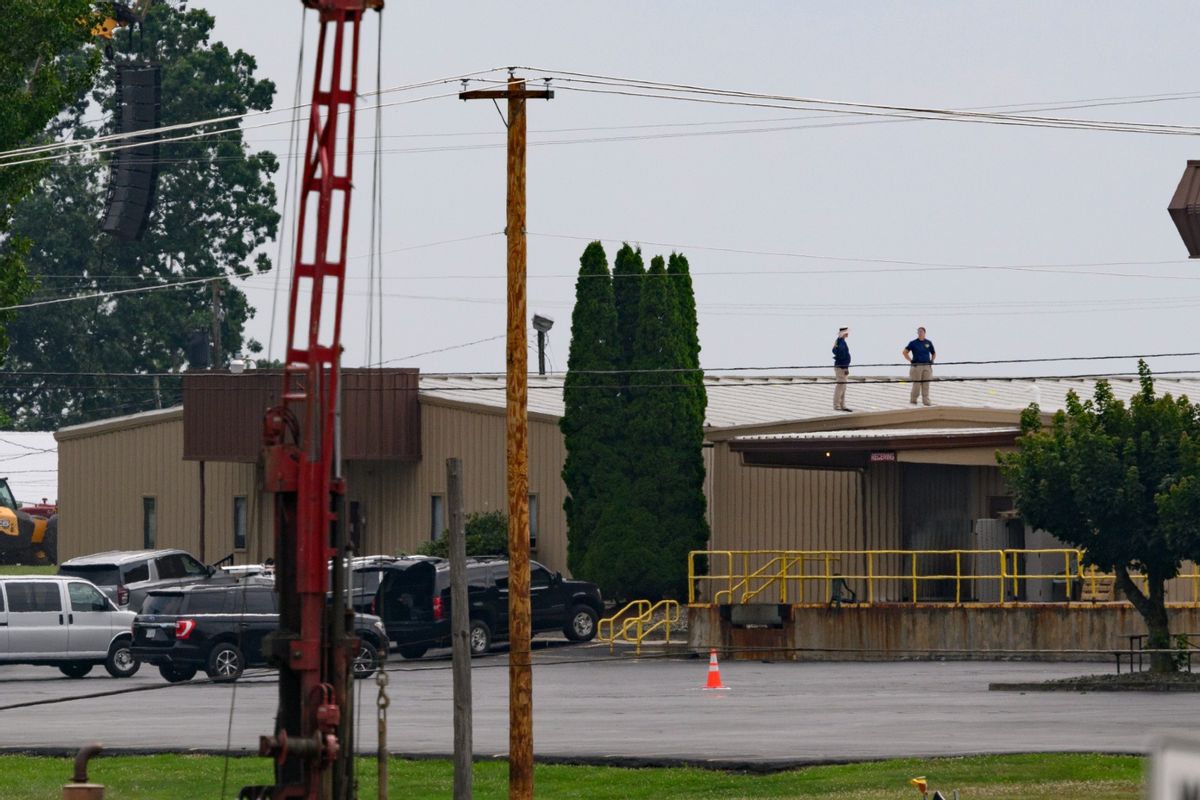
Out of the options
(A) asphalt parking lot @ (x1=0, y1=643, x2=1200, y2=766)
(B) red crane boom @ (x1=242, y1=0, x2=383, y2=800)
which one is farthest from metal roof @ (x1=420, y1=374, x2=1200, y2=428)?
(B) red crane boom @ (x1=242, y1=0, x2=383, y2=800)

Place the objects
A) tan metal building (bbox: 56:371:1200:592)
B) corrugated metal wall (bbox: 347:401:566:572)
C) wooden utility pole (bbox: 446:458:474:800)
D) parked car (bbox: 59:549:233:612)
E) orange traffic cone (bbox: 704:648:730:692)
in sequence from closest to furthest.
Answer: wooden utility pole (bbox: 446:458:474:800) → orange traffic cone (bbox: 704:648:730:692) → parked car (bbox: 59:549:233:612) → tan metal building (bbox: 56:371:1200:592) → corrugated metal wall (bbox: 347:401:566:572)

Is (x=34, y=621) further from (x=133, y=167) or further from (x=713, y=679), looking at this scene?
(x=133, y=167)

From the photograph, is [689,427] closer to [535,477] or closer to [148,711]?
[535,477]

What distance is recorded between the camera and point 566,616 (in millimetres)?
40969

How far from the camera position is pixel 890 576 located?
4191cm

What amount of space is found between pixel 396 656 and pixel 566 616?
137 inches

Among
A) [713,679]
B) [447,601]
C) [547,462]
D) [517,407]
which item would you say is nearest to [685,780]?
[517,407]

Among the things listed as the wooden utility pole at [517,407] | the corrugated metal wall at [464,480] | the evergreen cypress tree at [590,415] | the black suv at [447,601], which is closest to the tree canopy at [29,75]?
the black suv at [447,601]

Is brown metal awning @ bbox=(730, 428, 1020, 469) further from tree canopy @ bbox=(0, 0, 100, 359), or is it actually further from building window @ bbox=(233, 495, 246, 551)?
building window @ bbox=(233, 495, 246, 551)

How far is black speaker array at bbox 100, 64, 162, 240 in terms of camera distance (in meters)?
49.8

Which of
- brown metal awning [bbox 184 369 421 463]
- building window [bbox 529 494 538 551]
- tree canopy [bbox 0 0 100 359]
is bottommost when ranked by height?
building window [bbox 529 494 538 551]

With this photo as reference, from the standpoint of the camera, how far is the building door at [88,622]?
3512cm

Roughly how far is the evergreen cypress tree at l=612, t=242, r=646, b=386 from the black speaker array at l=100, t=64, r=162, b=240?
12129 mm

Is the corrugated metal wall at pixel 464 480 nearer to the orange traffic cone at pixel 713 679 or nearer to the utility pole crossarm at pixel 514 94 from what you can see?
the orange traffic cone at pixel 713 679
